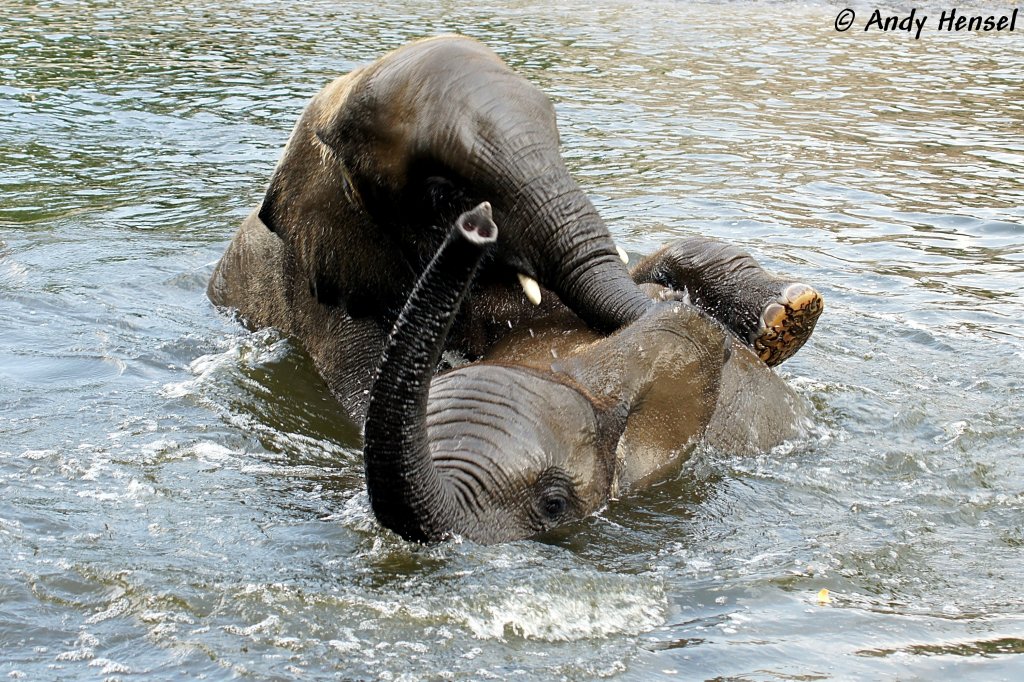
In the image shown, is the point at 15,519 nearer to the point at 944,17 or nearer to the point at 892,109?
the point at 892,109

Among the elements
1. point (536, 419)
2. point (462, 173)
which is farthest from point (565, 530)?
point (462, 173)

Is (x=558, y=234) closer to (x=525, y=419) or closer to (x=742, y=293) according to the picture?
(x=525, y=419)

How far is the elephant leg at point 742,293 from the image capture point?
6.83 metres

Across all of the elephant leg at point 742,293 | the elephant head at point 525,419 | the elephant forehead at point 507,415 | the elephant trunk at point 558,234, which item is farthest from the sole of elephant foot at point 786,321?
the elephant forehead at point 507,415

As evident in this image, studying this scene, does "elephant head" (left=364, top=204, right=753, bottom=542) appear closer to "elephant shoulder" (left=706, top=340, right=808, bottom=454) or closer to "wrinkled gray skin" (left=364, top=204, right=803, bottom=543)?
"wrinkled gray skin" (left=364, top=204, right=803, bottom=543)

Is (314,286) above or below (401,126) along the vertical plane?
below

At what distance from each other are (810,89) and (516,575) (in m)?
14.0

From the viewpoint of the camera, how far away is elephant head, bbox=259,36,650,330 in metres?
6.17

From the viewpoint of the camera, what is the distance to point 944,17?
23.8 metres

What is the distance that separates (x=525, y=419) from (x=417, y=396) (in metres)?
1.08

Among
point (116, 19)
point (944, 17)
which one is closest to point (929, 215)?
point (944, 17)

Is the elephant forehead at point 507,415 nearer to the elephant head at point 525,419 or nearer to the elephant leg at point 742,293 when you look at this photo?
the elephant head at point 525,419

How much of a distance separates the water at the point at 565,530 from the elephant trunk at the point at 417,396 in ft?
1.04

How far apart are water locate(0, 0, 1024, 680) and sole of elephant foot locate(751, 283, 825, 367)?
479 millimetres
